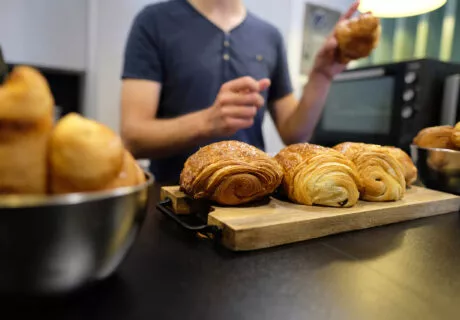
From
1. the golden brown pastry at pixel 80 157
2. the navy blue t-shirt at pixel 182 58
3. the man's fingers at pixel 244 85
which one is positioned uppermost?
the navy blue t-shirt at pixel 182 58

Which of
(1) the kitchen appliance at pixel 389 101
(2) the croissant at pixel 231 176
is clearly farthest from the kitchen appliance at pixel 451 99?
(2) the croissant at pixel 231 176

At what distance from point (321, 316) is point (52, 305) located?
26cm

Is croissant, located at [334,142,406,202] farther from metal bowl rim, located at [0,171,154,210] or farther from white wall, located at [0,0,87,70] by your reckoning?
white wall, located at [0,0,87,70]

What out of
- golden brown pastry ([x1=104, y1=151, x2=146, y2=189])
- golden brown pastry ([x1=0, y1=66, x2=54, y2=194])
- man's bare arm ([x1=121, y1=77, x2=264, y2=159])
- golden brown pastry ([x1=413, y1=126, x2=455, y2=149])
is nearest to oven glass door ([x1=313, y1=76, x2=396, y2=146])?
golden brown pastry ([x1=413, y1=126, x2=455, y2=149])

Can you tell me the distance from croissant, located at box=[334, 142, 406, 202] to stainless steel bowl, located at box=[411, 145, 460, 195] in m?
0.14

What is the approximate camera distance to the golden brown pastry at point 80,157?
287mm

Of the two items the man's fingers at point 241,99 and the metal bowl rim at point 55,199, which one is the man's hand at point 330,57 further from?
the metal bowl rim at point 55,199

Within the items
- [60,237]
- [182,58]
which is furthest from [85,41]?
[60,237]

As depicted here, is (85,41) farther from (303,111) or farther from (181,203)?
(181,203)

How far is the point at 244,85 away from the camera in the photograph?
776 mm

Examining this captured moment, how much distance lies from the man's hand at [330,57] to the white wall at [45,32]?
1238mm

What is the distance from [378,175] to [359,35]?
50 cm

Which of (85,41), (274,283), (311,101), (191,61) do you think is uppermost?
(85,41)

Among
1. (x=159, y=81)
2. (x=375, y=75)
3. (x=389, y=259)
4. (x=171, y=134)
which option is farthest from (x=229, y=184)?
(x=375, y=75)
